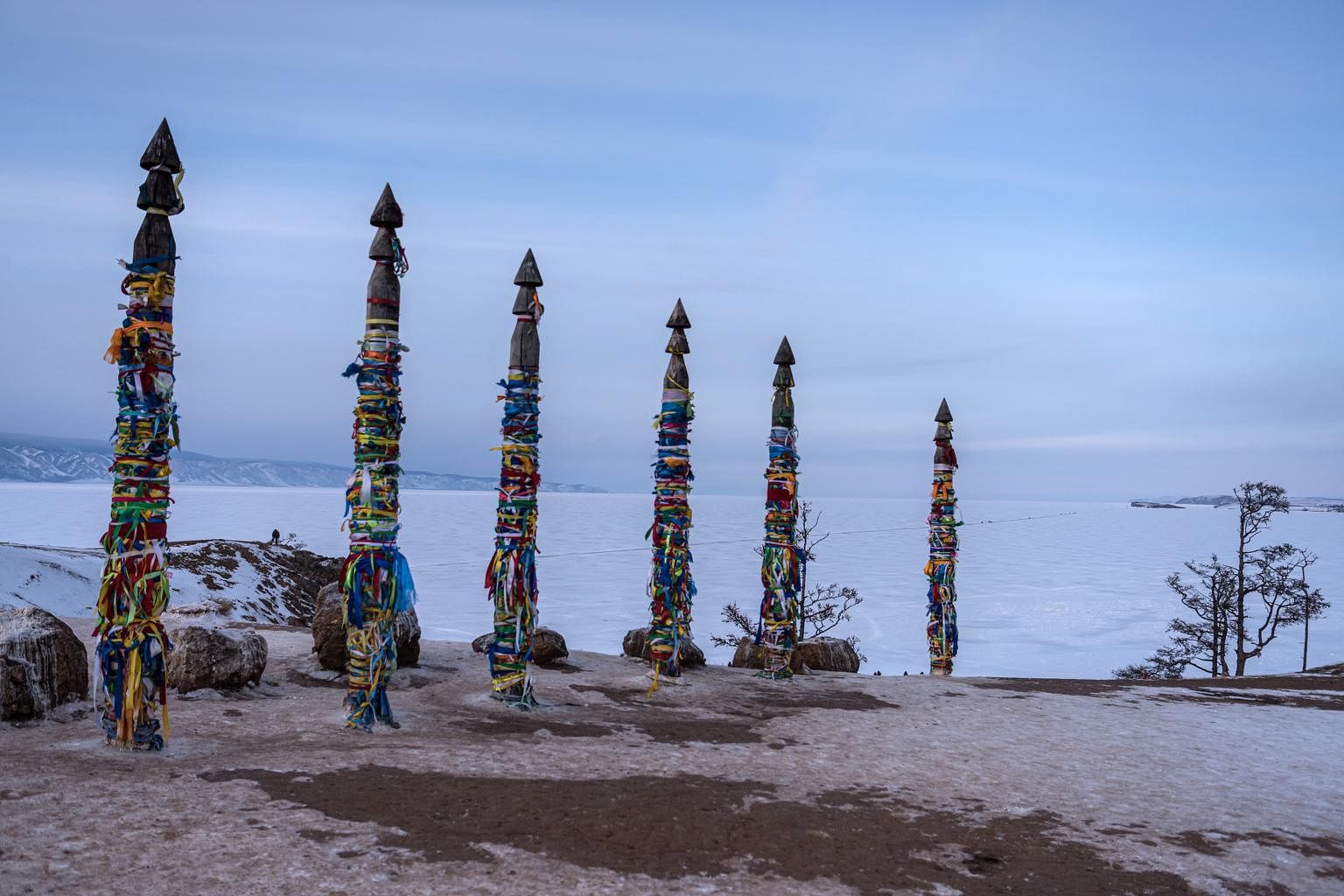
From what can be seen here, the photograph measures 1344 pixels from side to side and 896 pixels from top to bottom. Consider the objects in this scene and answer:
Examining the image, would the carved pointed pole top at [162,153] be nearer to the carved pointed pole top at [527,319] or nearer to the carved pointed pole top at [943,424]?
the carved pointed pole top at [527,319]

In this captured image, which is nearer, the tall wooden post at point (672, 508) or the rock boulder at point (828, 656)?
the tall wooden post at point (672, 508)

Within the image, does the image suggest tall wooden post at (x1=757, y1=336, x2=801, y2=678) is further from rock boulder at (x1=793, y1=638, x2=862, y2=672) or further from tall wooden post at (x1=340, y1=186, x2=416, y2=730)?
tall wooden post at (x1=340, y1=186, x2=416, y2=730)

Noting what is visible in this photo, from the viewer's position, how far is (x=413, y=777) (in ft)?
25.9

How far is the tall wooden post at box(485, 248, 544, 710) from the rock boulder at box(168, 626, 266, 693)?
3.15m

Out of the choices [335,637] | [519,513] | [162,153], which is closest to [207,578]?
[335,637]

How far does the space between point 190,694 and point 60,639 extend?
5.45ft

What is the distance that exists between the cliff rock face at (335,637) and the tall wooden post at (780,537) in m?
6.00

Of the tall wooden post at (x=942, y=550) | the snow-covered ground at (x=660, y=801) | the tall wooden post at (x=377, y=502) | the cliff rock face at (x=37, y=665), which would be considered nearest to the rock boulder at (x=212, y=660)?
the snow-covered ground at (x=660, y=801)

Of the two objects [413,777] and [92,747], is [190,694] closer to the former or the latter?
[92,747]

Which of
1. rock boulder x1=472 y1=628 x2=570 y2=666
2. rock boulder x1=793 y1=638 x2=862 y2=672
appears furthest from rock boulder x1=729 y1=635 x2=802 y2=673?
rock boulder x1=472 y1=628 x2=570 y2=666

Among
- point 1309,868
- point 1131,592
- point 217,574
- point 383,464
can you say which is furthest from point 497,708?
point 1131,592

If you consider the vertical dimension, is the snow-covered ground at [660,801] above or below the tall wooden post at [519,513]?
below

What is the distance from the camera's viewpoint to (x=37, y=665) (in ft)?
31.3

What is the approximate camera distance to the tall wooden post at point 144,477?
28.3ft
